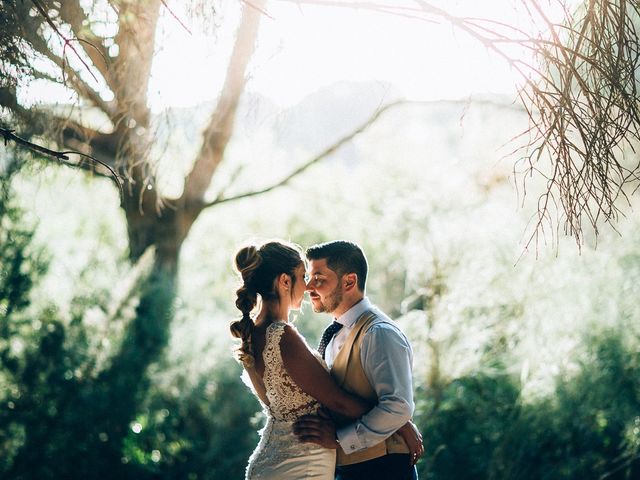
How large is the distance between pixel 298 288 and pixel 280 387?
39cm

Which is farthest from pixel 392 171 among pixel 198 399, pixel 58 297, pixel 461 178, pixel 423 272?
pixel 58 297

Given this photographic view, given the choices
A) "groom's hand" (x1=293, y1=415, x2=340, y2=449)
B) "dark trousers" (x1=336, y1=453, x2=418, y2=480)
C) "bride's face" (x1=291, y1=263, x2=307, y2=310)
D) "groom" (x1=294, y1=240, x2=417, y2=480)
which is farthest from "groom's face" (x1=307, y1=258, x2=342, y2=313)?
"dark trousers" (x1=336, y1=453, x2=418, y2=480)

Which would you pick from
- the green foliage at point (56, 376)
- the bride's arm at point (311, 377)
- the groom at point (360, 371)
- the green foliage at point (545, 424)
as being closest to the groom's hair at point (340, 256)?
the groom at point (360, 371)

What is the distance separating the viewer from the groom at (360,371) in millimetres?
2447

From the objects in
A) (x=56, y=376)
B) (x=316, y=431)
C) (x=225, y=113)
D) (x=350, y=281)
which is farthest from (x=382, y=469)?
(x=56, y=376)

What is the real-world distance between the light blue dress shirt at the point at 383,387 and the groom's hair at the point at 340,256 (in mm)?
316

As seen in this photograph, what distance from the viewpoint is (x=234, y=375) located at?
6.62m

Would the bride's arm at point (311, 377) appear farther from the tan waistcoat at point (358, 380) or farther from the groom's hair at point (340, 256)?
the groom's hair at point (340, 256)

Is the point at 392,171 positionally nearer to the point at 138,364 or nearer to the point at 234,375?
the point at 234,375

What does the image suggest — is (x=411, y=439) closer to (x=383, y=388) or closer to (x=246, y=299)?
(x=383, y=388)

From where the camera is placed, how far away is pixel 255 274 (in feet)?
8.59

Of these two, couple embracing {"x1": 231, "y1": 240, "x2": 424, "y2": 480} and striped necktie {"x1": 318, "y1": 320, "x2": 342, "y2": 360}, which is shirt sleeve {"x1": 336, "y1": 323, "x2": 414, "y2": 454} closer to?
couple embracing {"x1": 231, "y1": 240, "x2": 424, "y2": 480}

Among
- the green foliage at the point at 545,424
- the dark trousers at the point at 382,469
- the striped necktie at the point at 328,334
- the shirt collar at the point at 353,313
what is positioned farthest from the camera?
the green foliage at the point at 545,424

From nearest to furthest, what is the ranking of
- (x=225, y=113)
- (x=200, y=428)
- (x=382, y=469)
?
(x=382, y=469), (x=225, y=113), (x=200, y=428)
